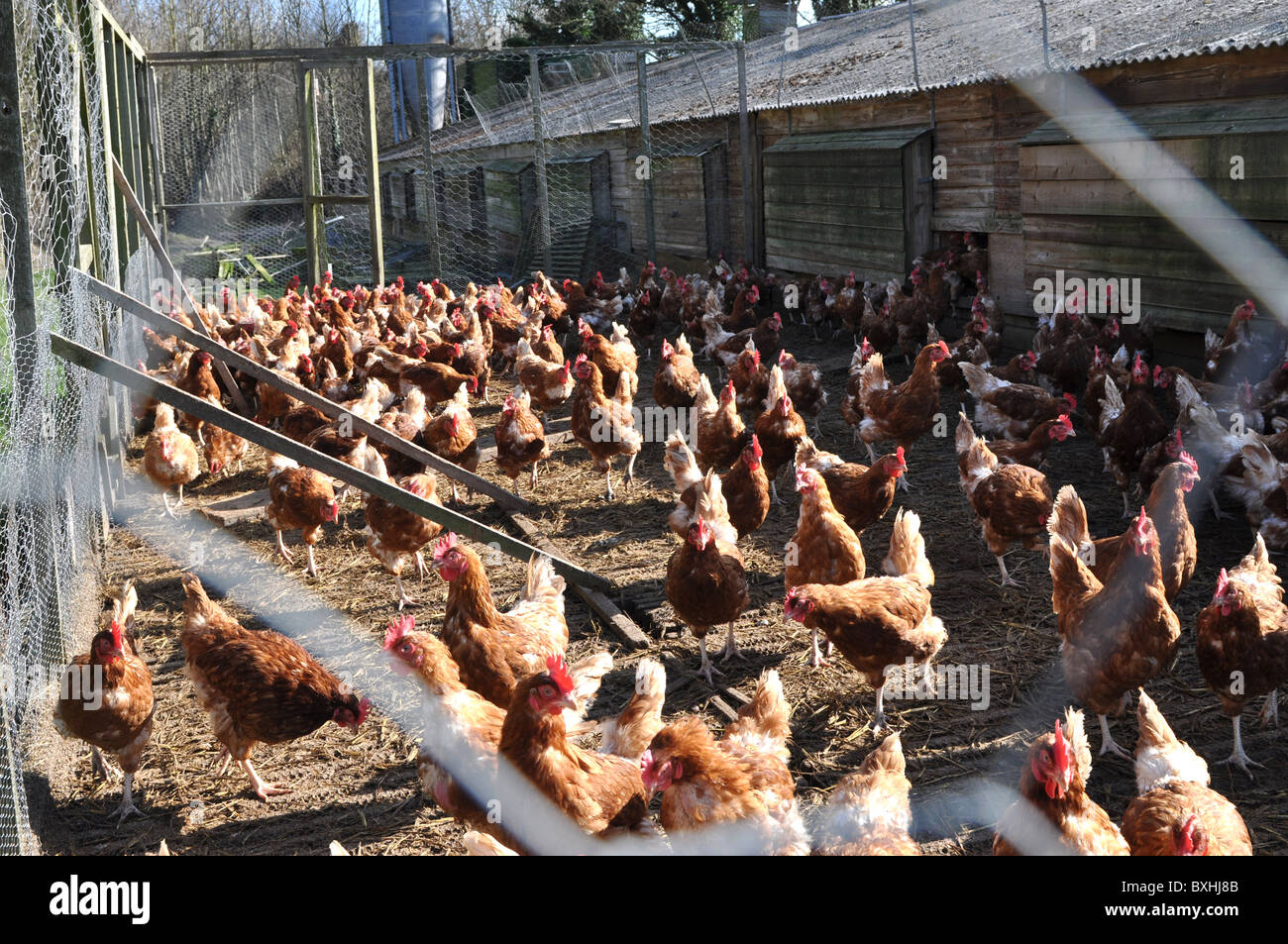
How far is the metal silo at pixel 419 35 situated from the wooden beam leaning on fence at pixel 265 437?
2700 cm

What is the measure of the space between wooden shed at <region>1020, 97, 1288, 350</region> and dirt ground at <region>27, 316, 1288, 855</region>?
2496mm

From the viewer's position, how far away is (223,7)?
26.4 m

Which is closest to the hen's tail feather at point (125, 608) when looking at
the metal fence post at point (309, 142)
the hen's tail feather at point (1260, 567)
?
the hen's tail feather at point (1260, 567)

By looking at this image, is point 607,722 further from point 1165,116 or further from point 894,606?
point 1165,116

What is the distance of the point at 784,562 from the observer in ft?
19.1

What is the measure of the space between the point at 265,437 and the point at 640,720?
6.88 ft

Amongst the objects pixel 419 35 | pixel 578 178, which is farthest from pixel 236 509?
pixel 419 35

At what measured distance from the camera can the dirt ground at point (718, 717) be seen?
3.71 m

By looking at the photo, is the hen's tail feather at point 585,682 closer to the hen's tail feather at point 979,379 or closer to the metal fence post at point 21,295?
the metal fence post at point 21,295

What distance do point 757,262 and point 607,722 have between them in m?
12.2

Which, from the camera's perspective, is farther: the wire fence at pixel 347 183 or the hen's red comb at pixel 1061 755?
the wire fence at pixel 347 183

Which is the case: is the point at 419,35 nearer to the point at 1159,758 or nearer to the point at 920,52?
the point at 920,52

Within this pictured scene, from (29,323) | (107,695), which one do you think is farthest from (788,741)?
(29,323)

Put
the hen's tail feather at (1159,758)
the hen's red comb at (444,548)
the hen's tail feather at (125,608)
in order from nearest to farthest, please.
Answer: the hen's tail feather at (1159,758) → the hen's red comb at (444,548) → the hen's tail feather at (125,608)
